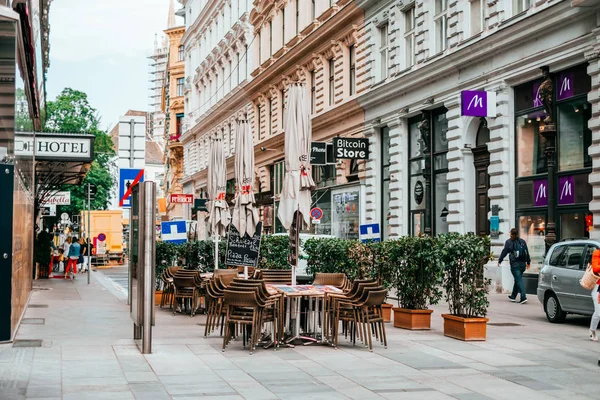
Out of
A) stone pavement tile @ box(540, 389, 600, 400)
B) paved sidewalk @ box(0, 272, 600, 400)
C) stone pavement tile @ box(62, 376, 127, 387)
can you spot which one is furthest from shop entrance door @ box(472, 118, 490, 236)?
stone pavement tile @ box(62, 376, 127, 387)

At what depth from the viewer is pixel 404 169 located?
30938 millimetres

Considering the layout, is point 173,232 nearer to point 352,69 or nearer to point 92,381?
point 92,381

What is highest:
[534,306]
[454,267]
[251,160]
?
[251,160]

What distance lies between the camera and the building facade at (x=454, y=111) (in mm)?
21297

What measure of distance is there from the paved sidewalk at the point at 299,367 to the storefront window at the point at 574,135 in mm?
6740

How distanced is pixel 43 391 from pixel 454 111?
20.1 m

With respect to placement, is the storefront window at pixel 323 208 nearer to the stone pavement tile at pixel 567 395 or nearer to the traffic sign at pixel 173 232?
the traffic sign at pixel 173 232

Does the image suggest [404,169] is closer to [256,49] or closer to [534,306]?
[534,306]

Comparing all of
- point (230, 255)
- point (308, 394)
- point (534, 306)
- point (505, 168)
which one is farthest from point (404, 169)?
point (308, 394)

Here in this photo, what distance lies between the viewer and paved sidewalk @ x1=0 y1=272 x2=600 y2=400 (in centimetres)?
905

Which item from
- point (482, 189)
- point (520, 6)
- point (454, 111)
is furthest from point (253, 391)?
point (454, 111)

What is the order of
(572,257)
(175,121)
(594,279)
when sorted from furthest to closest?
(175,121)
(572,257)
(594,279)

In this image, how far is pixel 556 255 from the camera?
17.0 metres

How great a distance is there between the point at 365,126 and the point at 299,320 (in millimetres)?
21493
